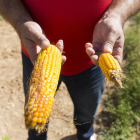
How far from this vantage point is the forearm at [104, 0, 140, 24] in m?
1.98

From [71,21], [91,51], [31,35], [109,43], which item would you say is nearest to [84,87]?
[91,51]

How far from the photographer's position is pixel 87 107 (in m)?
2.49

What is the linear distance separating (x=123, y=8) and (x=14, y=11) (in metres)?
1.43

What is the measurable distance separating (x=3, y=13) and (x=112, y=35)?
4.90ft

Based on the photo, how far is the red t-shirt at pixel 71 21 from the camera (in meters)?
1.80

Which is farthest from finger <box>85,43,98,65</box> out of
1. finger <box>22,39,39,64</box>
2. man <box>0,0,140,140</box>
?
finger <box>22,39,39,64</box>

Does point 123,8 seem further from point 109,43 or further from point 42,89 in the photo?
point 42,89

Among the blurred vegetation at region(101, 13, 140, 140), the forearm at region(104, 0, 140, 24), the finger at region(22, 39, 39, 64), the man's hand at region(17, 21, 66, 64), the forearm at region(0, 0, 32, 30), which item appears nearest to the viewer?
the man's hand at region(17, 21, 66, 64)

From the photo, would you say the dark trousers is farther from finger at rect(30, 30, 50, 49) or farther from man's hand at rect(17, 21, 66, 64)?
finger at rect(30, 30, 50, 49)

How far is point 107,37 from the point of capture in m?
1.76

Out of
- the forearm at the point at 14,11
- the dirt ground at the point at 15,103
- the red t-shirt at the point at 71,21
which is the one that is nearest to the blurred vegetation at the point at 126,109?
the dirt ground at the point at 15,103

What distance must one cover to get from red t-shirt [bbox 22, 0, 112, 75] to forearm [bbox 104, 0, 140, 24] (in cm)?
9

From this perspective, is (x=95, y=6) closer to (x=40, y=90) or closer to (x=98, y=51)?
(x=98, y=51)

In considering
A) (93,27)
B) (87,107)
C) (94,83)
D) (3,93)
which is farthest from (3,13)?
(3,93)
